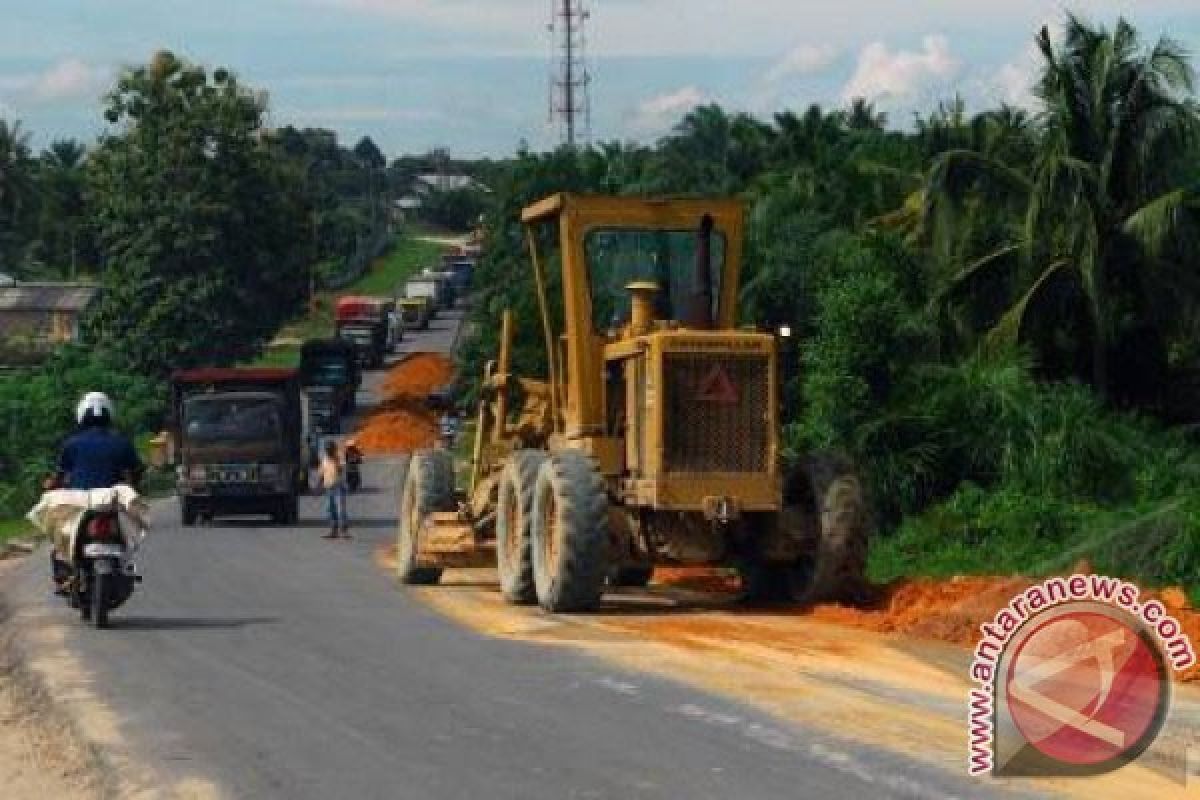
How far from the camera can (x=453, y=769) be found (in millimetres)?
11594

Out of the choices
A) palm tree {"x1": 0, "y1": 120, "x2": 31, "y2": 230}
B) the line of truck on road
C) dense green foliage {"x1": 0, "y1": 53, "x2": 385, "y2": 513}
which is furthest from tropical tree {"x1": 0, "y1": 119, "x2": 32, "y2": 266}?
the line of truck on road

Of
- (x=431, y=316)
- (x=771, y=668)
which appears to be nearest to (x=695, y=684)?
→ (x=771, y=668)

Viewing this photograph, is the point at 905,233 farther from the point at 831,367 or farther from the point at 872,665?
the point at 872,665

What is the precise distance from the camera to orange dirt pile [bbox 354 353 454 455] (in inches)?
3105

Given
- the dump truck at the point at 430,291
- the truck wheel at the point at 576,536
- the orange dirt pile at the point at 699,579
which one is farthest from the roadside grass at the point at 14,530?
the dump truck at the point at 430,291

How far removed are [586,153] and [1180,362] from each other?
55.8m

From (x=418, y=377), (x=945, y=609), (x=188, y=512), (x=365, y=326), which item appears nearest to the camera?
(x=945, y=609)

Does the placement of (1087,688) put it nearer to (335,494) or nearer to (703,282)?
(703,282)

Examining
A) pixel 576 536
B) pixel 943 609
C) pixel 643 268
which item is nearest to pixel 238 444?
pixel 643 268

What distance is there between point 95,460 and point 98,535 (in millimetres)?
744

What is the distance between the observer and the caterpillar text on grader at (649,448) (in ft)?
66.6

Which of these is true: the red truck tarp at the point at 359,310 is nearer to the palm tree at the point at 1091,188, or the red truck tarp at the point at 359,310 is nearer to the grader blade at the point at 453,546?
the palm tree at the point at 1091,188

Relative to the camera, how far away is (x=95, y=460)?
755 inches

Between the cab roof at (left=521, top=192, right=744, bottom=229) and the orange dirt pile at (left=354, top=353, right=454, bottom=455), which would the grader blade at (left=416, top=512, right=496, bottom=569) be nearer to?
the cab roof at (left=521, top=192, right=744, bottom=229)
